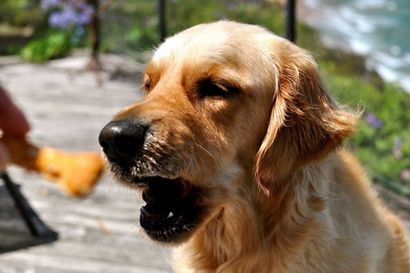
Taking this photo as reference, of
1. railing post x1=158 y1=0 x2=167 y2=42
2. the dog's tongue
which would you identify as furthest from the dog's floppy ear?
railing post x1=158 y1=0 x2=167 y2=42

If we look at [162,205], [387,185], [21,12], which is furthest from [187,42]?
[21,12]

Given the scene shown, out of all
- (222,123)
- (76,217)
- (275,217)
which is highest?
(222,123)

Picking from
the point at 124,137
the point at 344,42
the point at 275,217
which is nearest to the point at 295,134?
the point at 275,217

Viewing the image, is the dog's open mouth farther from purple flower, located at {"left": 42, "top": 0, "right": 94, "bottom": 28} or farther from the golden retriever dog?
purple flower, located at {"left": 42, "top": 0, "right": 94, "bottom": 28}

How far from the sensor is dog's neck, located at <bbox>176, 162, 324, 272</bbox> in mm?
2723

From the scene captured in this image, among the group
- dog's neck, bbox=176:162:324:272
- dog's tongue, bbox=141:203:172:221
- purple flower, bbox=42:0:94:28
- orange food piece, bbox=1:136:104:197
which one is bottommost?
purple flower, bbox=42:0:94:28

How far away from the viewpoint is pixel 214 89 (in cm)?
255

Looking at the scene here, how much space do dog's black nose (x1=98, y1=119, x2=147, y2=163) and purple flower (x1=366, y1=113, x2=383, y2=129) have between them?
2977mm

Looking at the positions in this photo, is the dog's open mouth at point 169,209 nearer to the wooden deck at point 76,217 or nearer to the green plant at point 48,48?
the wooden deck at point 76,217

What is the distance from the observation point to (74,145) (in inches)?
237

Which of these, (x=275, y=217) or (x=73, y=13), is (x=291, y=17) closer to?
(x=275, y=217)

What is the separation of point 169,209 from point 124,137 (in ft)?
1.36

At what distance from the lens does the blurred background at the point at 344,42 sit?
4.86 m

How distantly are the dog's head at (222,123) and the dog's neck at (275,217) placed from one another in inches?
2.8
